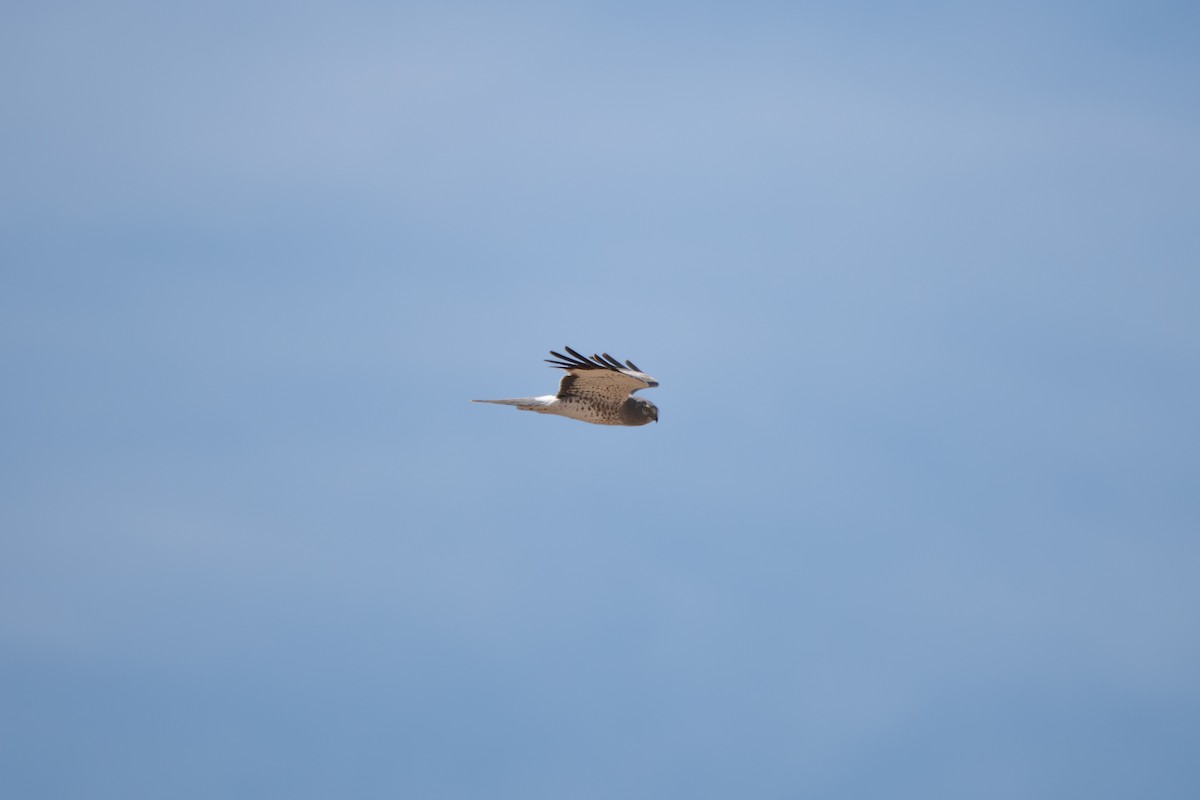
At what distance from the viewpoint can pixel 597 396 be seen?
21922mm

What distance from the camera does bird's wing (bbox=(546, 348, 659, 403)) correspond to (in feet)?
68.3

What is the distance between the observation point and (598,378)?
69.8 feet

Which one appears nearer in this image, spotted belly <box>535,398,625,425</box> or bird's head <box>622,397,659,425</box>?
spotted belly <box>535,398,625,425</box>

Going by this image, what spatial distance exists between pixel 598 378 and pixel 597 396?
72cm

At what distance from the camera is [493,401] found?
21625 mm

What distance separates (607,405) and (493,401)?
2.01m

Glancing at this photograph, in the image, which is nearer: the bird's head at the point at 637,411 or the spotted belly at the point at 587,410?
the spotted belly at the point at 587,410

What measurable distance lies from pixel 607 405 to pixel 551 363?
64.5 inches

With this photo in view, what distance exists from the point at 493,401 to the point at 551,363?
1.33 metres

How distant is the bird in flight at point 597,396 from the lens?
20.9 meters

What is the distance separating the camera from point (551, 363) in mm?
21016

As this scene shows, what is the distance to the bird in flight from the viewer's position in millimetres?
20891

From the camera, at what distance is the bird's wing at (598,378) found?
20.8m

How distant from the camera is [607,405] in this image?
2217cm
